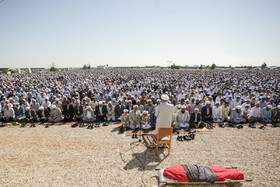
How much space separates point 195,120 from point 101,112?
4326 millimetres

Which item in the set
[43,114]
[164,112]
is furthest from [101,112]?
[164,112]

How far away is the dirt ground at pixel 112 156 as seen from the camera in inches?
128

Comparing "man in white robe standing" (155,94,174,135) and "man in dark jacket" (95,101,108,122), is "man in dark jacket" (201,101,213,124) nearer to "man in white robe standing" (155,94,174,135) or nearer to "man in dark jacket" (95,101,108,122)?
"man in white robe standing" (155,94,174,135)

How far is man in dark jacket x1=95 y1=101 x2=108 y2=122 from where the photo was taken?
6.93 m

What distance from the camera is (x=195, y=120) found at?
6438 mm

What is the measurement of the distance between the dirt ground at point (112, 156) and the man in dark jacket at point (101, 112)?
4.19 feet

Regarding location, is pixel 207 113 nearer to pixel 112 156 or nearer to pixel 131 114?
pixel 131 114

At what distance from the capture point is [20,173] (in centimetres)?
341

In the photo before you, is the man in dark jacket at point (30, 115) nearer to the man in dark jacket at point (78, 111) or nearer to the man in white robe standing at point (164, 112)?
the man in dark jacket at point (78, 111)

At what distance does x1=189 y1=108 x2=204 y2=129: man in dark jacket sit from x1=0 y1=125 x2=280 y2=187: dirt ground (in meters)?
0.57

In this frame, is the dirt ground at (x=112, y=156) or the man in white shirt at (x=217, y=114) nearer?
the dirt ground at (x=112, y=156)

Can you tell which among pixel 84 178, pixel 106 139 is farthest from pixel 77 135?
pixel 84 178

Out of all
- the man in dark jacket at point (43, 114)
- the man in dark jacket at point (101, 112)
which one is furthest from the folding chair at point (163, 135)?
the man in dark jacket at point (43, 114)

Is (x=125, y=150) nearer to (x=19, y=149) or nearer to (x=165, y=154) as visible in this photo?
(x=165, y=154)
